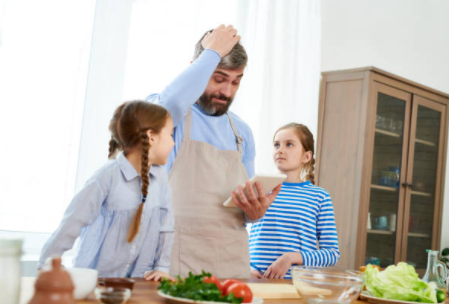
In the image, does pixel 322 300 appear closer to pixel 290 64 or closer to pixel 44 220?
pixel 44 220

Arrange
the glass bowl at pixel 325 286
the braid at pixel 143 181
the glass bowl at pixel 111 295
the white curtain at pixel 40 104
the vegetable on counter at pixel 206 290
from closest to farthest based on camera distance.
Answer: the glass bowl at pixel 111 295 → the vegetable on counter at pixel 206 290 → the glass bowl at pixel 325 286 → the braid at pixel 143 181 → the white curtain at pixel 40 104

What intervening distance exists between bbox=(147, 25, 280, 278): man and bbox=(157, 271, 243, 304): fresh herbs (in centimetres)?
Answer: 65

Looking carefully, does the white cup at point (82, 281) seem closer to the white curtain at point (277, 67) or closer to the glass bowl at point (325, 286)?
the glass bowl at point (325, 286)

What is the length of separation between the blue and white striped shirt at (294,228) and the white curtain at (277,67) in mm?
1016

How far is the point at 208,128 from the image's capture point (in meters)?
1.86

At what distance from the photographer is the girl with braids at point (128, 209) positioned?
4.47 feet

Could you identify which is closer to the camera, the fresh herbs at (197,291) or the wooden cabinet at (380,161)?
the fresh herbs at (197,291)

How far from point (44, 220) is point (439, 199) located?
3.27 meters

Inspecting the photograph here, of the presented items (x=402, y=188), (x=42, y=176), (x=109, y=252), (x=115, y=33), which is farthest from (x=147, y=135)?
(x=402, y=188)

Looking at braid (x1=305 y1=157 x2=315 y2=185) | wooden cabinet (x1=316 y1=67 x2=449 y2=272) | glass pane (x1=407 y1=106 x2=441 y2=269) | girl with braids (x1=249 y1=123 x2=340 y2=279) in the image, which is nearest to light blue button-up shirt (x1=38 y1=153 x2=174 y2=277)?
girl with braids (x1=249 y1=123 x2=340 y2=279)

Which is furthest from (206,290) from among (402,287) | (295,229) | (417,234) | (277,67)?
(417,234)

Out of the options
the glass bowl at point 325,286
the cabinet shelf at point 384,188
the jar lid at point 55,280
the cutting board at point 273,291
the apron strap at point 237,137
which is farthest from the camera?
the cabinet shelf at point 384,188

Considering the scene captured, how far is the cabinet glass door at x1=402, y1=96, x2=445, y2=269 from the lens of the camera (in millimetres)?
4145

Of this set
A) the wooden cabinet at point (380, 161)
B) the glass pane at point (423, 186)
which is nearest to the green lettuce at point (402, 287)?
the wooden cabinet at point (380, 161)
